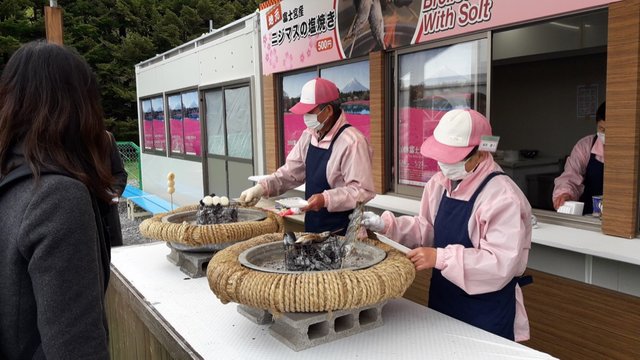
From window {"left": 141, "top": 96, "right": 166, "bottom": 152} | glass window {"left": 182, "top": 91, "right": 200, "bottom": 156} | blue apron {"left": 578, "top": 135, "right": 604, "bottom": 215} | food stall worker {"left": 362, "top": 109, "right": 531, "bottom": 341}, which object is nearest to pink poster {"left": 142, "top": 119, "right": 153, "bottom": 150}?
window {"left": 141, "top": 96, "right": 166, "bottom": 152}

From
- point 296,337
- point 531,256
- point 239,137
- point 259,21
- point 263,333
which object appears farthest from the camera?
point 239,137

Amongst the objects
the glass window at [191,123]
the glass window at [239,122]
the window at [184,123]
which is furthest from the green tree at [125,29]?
the glass window at [239,122]

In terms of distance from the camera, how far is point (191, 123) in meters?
8.51

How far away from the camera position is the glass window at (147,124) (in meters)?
11.0

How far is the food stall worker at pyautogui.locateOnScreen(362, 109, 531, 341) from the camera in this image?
5.15 ft

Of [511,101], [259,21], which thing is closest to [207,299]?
[259,21]

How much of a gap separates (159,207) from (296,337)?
312 inches

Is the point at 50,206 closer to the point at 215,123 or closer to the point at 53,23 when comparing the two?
the point at 53,23

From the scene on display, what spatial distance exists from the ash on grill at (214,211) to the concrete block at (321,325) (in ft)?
2.82

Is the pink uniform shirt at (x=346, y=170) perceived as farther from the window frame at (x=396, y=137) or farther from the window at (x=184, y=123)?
the window at (x=184, y=123)

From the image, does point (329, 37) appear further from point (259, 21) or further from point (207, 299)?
point (207, 299)

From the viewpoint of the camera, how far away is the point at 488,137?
5.56 feet

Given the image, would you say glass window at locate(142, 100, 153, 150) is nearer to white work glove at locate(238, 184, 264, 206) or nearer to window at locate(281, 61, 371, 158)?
window at locate(281, 61, 371, 158)

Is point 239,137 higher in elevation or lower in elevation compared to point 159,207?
higher
